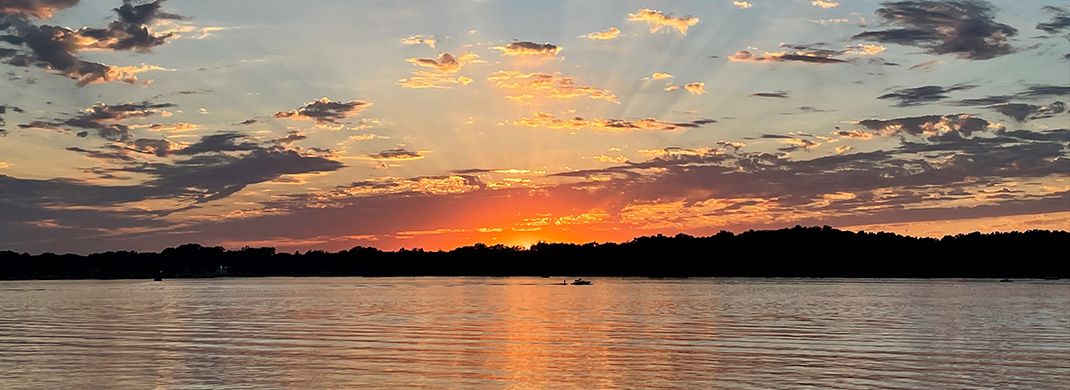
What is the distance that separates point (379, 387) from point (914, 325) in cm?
4985

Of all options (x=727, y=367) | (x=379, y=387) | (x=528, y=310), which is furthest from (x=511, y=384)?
(x=528, y=310)

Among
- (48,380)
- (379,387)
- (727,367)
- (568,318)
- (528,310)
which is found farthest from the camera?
(528,310)

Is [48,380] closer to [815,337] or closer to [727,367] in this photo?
[727,367]

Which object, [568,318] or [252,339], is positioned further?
[568,318]

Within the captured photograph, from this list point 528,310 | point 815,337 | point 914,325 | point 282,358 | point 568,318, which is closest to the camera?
point 282,358

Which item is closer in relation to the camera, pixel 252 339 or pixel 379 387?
pixel 379 387

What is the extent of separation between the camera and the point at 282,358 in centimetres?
4894

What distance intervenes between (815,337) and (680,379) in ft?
79.1

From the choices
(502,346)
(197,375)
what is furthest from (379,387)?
(502,346)

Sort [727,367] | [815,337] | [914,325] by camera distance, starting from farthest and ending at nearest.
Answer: [914,325] → [815,337] → [727,367]

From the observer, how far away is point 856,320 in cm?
7962

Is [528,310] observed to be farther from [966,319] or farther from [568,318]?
[966,319]

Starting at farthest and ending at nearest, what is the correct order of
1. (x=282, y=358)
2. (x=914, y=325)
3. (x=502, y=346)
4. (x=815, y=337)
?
(x=914, y=325) → (x=815, y=337) → (x=502, y=346) → (x=282, y=358)

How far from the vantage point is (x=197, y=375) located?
4116 cm
